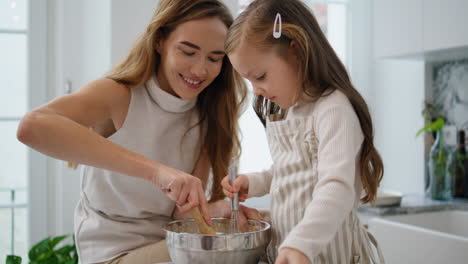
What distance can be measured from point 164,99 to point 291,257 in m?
0.81

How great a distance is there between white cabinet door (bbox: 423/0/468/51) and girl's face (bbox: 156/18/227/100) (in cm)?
133

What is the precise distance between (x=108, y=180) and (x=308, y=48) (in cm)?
74

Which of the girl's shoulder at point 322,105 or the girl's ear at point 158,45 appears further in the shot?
the girl's ear at point 158,45

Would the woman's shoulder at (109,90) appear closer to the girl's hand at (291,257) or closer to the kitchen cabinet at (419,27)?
the girl's hand at (291,257)

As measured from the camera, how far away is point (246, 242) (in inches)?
39.4

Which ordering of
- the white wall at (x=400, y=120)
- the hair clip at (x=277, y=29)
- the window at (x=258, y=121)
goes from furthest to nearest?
the window at (x=258, y=121)
the white wall at (x=400, y=120)
the hair clip at (x=277, y=29)

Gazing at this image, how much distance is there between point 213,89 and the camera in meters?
1.67

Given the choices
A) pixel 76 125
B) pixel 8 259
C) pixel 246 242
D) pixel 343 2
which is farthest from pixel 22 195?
pixel 343 2

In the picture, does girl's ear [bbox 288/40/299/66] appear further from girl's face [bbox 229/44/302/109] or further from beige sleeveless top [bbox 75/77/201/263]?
beige sleeveless top [bbox 75/77/201/263]

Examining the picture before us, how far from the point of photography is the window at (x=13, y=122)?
8.88ft

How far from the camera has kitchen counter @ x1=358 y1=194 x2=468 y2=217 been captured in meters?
2.39

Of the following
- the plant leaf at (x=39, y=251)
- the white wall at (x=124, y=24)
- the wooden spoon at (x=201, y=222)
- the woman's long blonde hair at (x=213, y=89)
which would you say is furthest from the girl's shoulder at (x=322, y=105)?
the plant leaf at (x=39, y=251)

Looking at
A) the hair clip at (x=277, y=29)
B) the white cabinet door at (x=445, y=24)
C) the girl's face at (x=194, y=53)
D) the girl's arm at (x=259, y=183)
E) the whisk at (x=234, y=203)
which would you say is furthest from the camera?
the white cabinet door at (x=445, y=24)

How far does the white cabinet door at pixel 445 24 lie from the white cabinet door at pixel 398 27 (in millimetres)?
47
